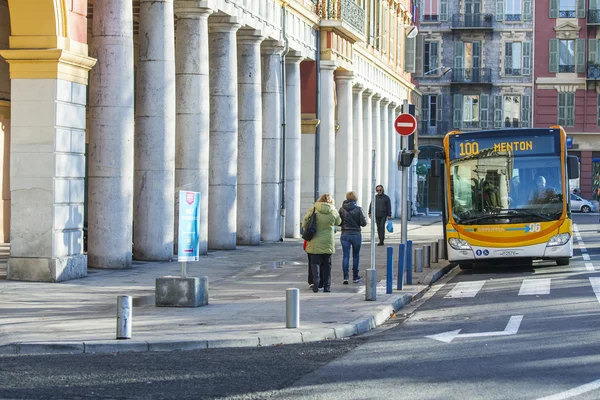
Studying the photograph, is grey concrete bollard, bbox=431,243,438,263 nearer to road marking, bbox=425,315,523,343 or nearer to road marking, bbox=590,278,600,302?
road marking, bbox=590,278,600,302

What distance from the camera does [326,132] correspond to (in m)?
41.4

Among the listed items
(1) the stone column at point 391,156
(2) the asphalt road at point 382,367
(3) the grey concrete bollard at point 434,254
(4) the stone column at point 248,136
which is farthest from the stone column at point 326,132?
(2) the asphalt road at point 382,367

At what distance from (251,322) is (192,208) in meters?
2.48

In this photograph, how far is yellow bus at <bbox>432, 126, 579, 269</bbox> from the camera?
1000 inches

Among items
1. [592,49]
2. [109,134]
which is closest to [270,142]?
[109,134]

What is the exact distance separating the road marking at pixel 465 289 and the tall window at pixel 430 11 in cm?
5917

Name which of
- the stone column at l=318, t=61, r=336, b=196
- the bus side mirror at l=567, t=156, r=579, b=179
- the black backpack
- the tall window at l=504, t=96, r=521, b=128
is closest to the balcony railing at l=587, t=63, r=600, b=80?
the tall window at l=504, t=96, r=521, b=128

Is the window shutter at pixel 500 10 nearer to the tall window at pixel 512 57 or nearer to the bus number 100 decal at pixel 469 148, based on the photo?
the tall window at pixel 512 57

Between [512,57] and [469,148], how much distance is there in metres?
55.8

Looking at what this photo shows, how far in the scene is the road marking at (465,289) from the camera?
20.7 meters

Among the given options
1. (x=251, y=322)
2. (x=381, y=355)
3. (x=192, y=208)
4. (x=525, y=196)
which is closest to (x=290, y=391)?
(x=381, y=355)

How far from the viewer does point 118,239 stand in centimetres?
2336

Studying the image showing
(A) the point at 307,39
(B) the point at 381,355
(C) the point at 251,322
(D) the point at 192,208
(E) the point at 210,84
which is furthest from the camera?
(A) the point at 307,39

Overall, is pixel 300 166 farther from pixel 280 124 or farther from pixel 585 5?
pixel 585 5
